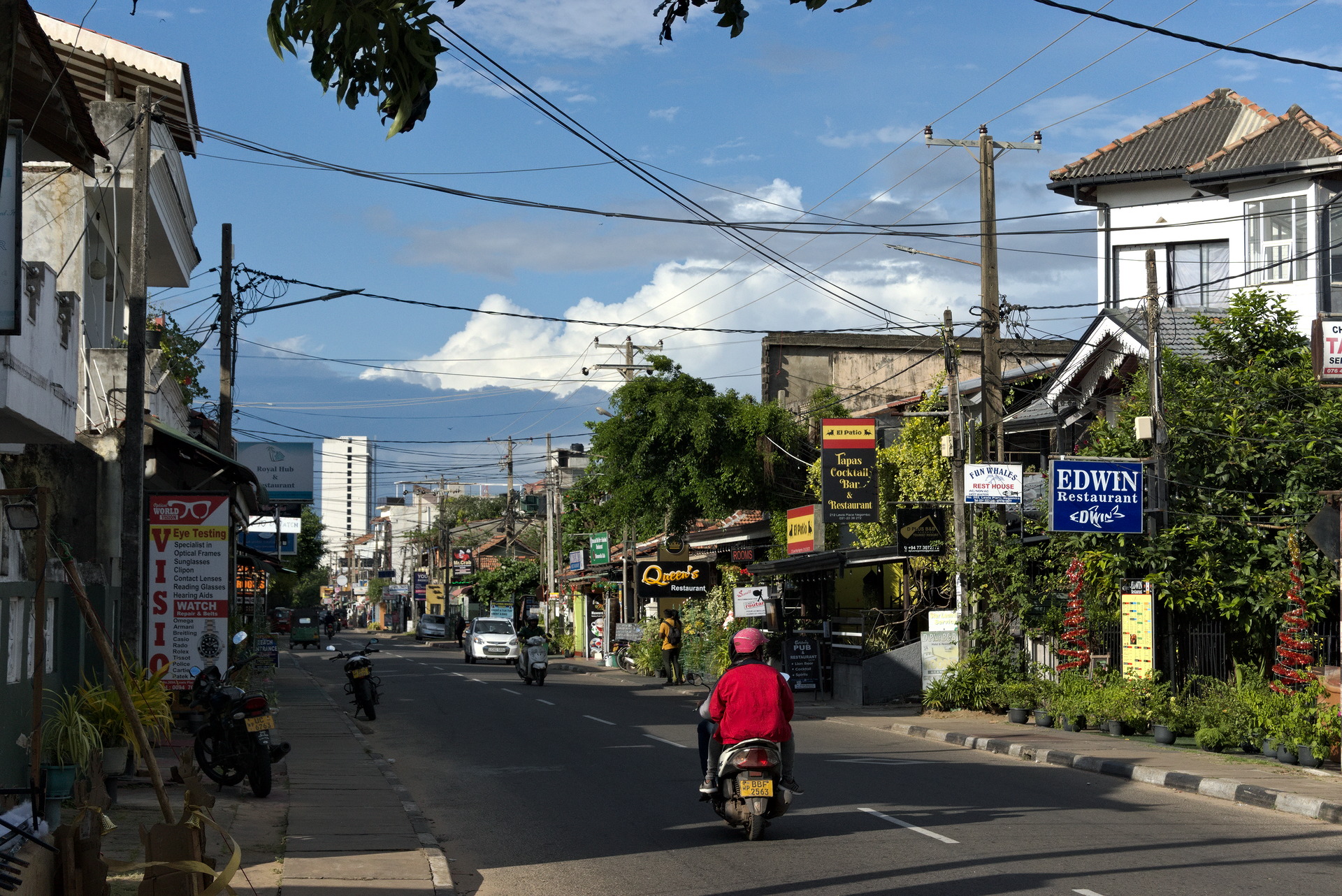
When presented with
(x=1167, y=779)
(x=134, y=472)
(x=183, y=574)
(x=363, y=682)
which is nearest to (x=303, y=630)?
(x=363, y=682)

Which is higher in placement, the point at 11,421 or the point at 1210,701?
the point at 11,421

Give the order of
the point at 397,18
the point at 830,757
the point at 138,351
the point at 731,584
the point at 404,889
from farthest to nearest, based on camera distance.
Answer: the point at 731,584 → the point at 830,757 → the point at 138,351 → the point at 404,889 → the point at 397,18

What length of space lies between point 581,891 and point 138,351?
960 cm

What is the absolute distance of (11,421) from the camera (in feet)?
42.6

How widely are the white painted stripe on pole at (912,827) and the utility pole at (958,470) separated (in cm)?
1101

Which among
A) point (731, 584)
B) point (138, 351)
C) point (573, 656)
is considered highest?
point (138, 351)

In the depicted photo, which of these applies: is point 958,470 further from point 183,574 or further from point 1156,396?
point 183,574

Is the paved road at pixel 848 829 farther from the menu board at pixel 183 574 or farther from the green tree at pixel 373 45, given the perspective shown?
the green tree at pixel 373 45

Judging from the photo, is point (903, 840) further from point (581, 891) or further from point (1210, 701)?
point (1210, 701)

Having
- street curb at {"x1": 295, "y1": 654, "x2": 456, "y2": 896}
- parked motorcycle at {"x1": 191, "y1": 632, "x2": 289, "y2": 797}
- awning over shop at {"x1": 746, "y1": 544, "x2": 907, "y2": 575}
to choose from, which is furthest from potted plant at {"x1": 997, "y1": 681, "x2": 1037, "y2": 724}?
parked motorcycle at {"x1": 191, "y1": 632, "x2": 289, "y2": 797}

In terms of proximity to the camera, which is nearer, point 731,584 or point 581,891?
point 581,891

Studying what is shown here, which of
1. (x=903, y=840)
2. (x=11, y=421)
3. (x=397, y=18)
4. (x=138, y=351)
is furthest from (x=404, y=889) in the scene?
(x=138, y=351)

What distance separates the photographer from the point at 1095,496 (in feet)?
62.1

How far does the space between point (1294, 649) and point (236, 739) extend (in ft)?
42.3
